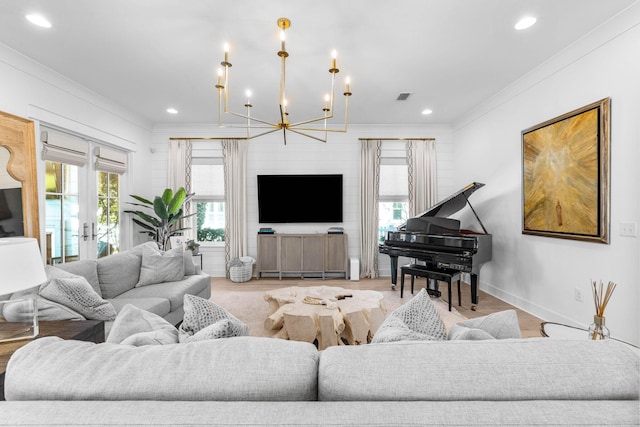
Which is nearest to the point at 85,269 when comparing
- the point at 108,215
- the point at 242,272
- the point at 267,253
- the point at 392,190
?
the point at 108,215

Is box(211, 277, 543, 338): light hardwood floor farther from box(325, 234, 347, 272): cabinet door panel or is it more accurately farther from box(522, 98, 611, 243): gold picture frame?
box(522, 98, 611, 243): gold picture frame

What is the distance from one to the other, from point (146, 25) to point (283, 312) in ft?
8.63

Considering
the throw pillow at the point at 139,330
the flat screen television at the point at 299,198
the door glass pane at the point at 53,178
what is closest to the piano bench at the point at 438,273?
the flat screen television at the point at 299,198

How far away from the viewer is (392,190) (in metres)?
5.73

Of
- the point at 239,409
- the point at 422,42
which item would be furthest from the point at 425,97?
the point at 239,409

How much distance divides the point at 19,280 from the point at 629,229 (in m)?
4.02

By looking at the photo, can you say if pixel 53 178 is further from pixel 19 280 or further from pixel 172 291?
pixel 19 280

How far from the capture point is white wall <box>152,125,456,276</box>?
5578 millimetres

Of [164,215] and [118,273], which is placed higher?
[164,215]

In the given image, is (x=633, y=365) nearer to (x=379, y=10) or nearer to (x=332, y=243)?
(x=379, y=10)

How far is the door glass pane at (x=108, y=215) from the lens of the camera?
445 centimetres

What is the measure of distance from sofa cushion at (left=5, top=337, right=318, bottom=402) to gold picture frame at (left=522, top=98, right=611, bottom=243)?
3.17 meters

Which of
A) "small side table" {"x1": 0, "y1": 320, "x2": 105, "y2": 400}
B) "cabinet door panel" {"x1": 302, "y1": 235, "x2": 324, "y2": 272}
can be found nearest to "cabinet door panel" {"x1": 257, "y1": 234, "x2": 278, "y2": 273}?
"cabinet door panel" {"x1": 302, "y1": 235, "x2": 324, "y2": 272}

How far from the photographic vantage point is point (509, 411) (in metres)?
0.66
